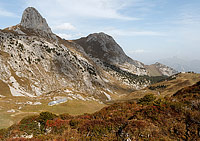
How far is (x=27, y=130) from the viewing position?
2123 centimetres

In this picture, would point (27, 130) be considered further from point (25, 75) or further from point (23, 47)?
point (23, 47)

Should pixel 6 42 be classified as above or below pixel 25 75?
above

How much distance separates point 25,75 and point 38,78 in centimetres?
1082

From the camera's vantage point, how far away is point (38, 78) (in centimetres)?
12094

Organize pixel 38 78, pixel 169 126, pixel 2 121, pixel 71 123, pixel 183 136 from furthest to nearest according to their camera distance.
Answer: pixel 38 78, pixel 2 121, pixel 71 123, pixel 169 126, pixel 183 136

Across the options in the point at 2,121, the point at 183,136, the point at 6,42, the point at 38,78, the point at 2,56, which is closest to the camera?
the point at 183,136

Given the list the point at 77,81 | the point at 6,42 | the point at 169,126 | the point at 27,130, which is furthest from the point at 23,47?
the point at 169,126

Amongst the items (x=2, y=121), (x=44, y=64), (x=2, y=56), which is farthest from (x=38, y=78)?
(x=2, y=121)

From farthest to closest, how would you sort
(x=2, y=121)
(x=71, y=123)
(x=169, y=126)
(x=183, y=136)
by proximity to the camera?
1. (x=2, y=121)
2. (x=71, y=123)
3. (x=169, y=126)
4. (x=183, y=136)

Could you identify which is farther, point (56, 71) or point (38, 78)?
point (56, 71)

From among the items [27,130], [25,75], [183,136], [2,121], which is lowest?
[2,121]

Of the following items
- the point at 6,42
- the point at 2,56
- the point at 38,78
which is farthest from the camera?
the point at 6,42

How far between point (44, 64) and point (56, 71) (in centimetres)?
1403

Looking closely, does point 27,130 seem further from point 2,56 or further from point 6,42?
point 6,42
